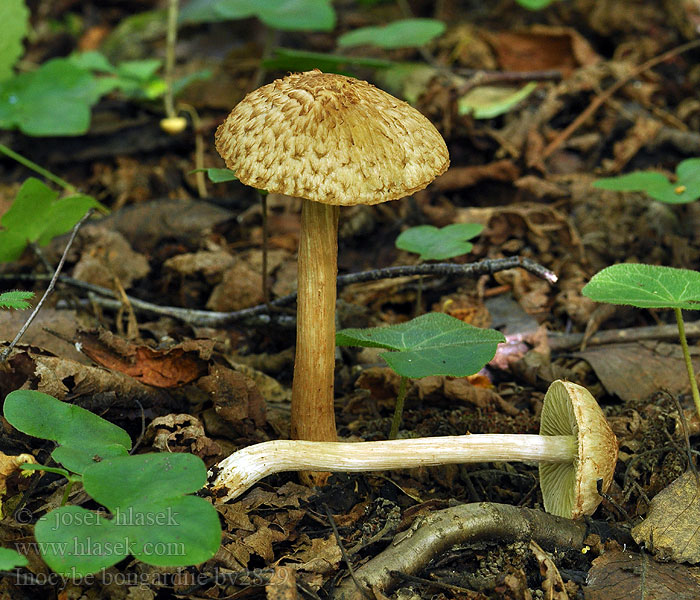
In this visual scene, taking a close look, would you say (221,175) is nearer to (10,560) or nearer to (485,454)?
(485,454)

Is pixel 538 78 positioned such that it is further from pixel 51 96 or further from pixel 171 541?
pixel 171 541

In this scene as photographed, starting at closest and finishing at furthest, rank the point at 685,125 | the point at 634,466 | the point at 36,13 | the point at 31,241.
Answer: the point at 634,466 → the point at 31,241 → the point at 685,125 → the point at 36,13

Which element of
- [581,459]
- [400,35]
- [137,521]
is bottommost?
[581,459]

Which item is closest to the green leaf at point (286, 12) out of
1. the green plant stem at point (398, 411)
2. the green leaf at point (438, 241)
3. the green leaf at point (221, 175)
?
the green leaf at point (438, 241)

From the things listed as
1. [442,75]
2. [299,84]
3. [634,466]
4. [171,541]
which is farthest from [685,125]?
[171,541]

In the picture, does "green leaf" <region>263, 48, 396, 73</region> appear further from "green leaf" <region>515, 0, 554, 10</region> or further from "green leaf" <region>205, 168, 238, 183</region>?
"green leaf" <region>205, 168, 238, 183</region>

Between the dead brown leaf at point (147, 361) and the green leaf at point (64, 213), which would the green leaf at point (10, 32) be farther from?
the dead brown leaf at point (147, 361)

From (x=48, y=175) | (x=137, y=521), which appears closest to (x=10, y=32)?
(x=48, y=175)
